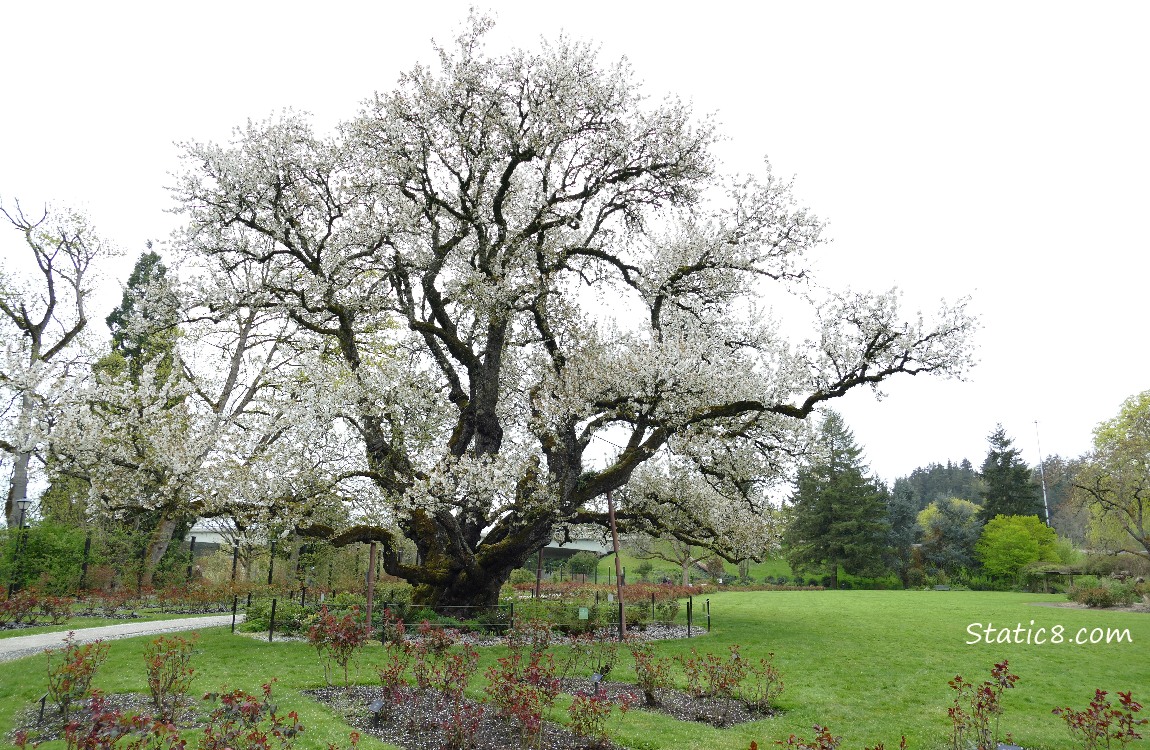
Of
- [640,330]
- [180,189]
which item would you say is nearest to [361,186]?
[180,189]

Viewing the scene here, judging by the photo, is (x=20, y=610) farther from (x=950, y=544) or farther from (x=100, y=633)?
(x=950, y=544)

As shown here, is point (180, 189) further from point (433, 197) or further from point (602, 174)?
point (602, 174)

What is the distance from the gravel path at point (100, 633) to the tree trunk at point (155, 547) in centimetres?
693

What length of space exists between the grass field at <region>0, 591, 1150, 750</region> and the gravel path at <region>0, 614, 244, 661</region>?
1.26 meters

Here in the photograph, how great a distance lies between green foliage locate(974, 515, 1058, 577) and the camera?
39.6m

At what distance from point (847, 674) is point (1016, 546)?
36.8 metres

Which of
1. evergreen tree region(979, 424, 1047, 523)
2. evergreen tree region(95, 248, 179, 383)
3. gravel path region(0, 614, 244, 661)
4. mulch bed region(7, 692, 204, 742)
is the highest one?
evergreen tree region(95, 248, 179, 383)

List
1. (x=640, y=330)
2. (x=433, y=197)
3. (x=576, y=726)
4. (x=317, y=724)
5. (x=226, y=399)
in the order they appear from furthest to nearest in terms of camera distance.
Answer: (x=226, y=399) < (x=640, y=330) < (x=433, y=197) < (x=317, y=724) < (x=576, y=726)

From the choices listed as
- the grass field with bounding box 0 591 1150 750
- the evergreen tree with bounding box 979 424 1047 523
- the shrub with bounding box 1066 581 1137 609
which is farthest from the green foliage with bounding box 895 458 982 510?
the grass field with bounding box 0 591 1150 750

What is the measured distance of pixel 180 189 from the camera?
14.4 meters

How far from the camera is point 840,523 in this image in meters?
44.2

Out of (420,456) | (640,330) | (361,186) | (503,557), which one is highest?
(361,186)

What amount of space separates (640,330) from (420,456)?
6.51 meters

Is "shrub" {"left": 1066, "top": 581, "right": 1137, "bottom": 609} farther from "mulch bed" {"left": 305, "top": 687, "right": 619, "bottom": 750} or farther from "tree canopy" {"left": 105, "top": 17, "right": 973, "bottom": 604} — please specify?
"mulch bed" {"left": 305, "top": 687, "right": 619, "bottom": 750}
